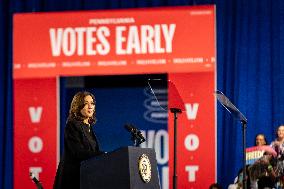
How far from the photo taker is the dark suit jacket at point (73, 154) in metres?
3.95

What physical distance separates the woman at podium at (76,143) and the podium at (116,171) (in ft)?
0.42

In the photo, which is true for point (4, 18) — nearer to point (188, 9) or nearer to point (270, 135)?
point (188, 9)

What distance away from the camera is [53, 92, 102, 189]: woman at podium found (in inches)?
156

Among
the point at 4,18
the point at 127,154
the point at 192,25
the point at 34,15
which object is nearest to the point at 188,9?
the point at 192,25

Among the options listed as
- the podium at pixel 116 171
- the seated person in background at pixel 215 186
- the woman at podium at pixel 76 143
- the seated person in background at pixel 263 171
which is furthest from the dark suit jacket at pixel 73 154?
the seated person in background at pixel 215 186

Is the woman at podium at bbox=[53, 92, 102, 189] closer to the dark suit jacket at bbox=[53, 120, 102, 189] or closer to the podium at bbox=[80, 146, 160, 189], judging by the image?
the dark suit jacket at bbox=[53, 120, 102, 189]

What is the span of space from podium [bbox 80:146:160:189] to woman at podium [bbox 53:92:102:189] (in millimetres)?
128

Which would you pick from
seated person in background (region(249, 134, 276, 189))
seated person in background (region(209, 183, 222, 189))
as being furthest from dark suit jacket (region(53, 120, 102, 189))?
seated person in background (region(209, 183, 222, 189))

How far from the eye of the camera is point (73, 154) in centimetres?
396

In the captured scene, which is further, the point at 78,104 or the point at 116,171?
the point at 78,104

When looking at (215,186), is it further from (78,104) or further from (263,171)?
(78,104)

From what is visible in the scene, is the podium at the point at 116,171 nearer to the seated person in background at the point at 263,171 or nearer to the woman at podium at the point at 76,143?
the woman at podium at the point at 76,143

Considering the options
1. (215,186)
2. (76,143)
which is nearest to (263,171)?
(215,186)

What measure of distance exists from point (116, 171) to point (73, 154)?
0.34 meters
